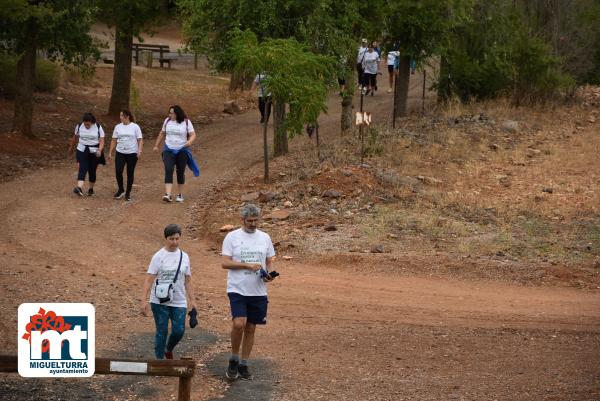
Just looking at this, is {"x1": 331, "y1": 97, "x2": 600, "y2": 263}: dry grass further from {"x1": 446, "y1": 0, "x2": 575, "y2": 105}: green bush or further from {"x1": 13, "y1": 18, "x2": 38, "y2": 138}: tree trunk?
{"x1": 13, "y1": 18, "x2": 38, "y2": 138}: tree trunk

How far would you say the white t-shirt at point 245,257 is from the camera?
10.6 meters

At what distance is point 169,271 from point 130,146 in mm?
9321

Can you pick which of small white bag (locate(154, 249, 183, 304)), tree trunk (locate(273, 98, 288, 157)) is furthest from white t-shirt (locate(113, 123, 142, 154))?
small white bag (locate(154, 249, 183, 304))

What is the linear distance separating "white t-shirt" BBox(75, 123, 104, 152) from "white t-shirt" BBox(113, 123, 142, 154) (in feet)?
1.76

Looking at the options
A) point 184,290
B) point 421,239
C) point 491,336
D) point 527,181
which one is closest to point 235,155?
point 527,181

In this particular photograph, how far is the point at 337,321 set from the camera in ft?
44.4

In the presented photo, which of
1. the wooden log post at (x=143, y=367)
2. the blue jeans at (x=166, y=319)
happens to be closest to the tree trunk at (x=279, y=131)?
the blue jeans at (x=166, y=319)

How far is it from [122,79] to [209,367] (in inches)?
775

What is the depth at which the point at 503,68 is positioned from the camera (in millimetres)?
29828

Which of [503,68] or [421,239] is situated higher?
[503,68]

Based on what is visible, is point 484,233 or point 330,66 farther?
point 330,66

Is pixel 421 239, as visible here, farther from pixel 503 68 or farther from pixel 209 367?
pixel 503 68

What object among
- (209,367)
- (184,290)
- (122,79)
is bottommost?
(209,367)

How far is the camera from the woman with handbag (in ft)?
34.1
